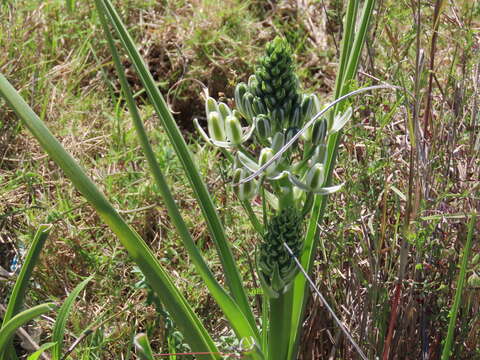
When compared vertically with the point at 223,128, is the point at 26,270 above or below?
below

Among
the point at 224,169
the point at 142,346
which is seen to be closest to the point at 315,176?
the point at 142,346

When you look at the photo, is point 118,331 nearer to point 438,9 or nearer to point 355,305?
point 355,305

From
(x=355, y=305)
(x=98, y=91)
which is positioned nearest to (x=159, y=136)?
(x=98, y=91)

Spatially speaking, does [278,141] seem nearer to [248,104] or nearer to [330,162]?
[248,104]

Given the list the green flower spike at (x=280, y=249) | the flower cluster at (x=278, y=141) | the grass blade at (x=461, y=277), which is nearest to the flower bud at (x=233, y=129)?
the flower cluster at (x=278, y=141)

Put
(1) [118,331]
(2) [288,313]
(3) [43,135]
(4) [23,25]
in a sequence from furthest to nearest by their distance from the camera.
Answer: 1. (4) [23,25]
2. (1) [118,331]
3. (2) [288,313]
4. (3) [43,135]

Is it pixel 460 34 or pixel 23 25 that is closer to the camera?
pixel 460 34

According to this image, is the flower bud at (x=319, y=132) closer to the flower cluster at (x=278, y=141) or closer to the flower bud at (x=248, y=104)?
the flower cluster at (x=278, y=141)

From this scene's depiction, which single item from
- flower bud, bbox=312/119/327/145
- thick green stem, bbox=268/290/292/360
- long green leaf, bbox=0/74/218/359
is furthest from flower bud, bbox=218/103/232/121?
thick green stem, bbox=268/290/292/360
